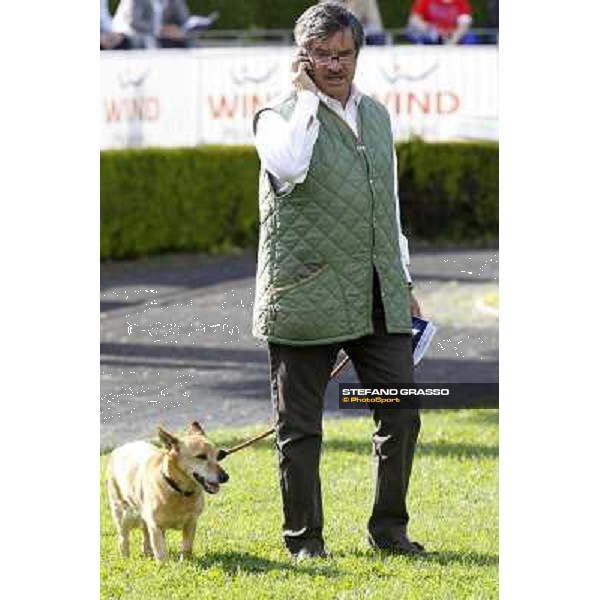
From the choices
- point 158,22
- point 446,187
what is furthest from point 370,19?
point 446,187

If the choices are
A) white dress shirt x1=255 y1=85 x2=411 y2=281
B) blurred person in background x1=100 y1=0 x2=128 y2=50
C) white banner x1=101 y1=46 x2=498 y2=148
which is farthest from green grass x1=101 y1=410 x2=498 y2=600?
white banner x1=101 y1=46 x2=498 y2=148

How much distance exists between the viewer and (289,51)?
15.1 meters

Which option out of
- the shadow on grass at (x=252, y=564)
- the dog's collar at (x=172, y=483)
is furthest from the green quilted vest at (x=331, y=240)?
the shadow on grass at (x=252, y=564)

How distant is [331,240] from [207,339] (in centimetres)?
482

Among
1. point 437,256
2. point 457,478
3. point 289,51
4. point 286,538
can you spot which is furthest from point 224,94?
point 286,538

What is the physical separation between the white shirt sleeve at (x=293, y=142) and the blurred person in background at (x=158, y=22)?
532 cm

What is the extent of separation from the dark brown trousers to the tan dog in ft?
0.76

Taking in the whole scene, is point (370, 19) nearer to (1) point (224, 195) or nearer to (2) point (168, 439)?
(1) point (224, 195)

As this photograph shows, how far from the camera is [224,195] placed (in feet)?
47.7

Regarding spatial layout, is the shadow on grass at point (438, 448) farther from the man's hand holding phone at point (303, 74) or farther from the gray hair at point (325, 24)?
the gray hair at point (325, 24)

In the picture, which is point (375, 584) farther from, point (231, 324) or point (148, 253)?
point (148, 253)

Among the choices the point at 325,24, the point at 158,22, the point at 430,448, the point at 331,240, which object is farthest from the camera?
the point at 158,22
